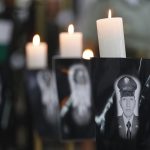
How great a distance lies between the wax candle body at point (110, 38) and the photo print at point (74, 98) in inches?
39.1

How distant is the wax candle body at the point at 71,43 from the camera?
2.36 meters

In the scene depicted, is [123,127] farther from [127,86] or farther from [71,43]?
[71,43]

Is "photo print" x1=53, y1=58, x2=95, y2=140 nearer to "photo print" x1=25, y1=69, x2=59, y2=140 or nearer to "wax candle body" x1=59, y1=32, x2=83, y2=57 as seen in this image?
"wax candle body" x1=59, y1=32, x2=83, y2=57

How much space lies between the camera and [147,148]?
134 centimetres

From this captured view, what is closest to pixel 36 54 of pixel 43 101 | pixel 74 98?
pixel 43 101

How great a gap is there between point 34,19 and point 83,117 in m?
2.83

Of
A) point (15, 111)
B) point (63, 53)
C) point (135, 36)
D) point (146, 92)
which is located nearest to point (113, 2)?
point (135, 36)

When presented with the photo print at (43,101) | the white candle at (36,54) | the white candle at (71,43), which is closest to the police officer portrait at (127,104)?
the white candle at (71,43)

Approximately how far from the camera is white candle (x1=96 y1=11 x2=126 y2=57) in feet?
4.51

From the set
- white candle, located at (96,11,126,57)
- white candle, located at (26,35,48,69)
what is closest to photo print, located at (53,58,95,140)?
white candle, located at (26,35,48,69)

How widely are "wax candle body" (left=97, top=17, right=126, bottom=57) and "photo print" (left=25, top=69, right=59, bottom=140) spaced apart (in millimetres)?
1533

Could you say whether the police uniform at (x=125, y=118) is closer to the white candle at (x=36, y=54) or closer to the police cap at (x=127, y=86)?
the police cap at (x=127, y=86)

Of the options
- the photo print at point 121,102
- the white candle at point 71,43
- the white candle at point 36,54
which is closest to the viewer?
the photo print at point 121,102

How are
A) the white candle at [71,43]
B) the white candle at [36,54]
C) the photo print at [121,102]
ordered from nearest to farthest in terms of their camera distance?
the photo print at [121,102]
the white candle at [71,43]
the white candle at [36,54]
